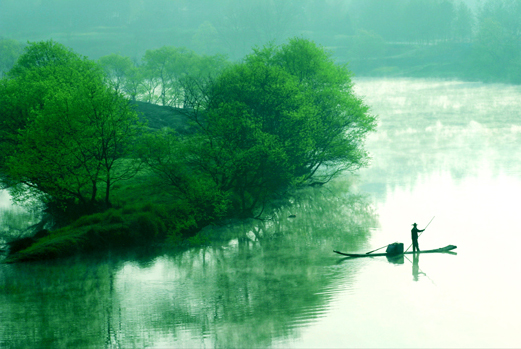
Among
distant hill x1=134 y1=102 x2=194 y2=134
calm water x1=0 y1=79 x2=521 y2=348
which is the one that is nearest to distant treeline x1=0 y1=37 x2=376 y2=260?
calm water x1=0 y1=79 x2=521 y2=348

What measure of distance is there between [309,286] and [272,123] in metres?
22.4

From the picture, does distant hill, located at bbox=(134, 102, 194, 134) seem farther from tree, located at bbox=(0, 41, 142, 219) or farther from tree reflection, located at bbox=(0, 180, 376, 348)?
tree reflection, located at bbox=(0, 180, 376, 348)

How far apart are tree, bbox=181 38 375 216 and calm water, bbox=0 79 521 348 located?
3.84 metres

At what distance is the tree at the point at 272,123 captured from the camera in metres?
48.5

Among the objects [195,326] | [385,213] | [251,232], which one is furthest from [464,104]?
[195,326]

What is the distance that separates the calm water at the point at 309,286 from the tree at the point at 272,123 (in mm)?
3843

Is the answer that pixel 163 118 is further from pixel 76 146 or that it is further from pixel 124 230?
pixel 124 230

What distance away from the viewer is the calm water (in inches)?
1135

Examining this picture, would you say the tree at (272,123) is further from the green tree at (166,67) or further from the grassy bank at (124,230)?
the green tree at (166,67)

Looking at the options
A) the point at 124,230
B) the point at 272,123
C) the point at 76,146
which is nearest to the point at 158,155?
the point at 76,146

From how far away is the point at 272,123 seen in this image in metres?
54.3

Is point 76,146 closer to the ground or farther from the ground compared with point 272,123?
closer to the ground

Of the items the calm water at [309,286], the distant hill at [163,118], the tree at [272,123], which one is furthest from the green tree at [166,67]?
the calm water at [309,286]

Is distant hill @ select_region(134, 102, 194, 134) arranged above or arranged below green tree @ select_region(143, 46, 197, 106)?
below
